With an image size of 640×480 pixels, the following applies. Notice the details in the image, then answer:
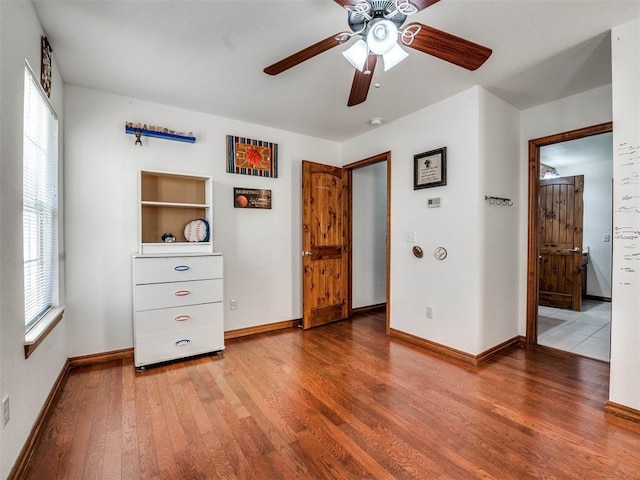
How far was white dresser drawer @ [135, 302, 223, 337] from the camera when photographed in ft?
8.79

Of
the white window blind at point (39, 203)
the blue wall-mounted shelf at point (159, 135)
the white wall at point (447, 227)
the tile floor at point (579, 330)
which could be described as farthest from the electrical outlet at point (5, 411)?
the tile floor at point (579, 330)

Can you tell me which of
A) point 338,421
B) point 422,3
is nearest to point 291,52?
point 422,3

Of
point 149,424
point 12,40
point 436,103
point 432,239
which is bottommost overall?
point 149,424

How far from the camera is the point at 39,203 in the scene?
208 cm

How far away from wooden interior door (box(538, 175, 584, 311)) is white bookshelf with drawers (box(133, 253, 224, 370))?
189 inches

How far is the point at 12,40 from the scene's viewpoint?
4.99 feet

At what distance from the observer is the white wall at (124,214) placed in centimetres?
273

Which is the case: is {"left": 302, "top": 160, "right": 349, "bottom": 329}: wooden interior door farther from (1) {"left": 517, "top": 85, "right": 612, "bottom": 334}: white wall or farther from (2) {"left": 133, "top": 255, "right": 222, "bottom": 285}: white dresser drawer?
(1) {"left": 517, "top": 85, "right": 612, "bottom": 334}: white wall

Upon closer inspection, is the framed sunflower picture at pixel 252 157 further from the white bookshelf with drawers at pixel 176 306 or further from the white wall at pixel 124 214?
the white bookshelf with drawers at pixel 176 306

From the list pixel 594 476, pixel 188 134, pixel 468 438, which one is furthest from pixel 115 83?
pixel 594 476

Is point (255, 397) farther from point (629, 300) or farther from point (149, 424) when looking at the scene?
point (629, 300)

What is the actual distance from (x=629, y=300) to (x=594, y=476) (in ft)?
3.45

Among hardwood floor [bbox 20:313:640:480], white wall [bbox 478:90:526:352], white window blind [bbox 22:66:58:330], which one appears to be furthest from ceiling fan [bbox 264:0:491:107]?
hardwood floor [bbox 20:313:640:480]

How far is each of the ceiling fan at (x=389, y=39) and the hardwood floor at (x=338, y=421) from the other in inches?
84.2
